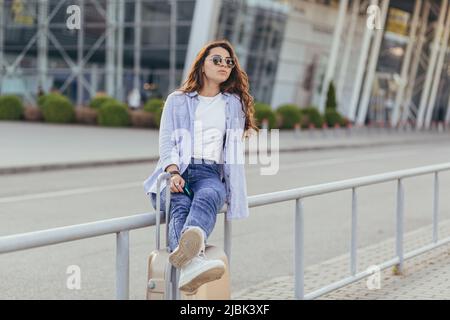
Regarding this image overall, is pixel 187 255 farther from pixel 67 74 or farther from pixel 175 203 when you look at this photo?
pixel 67 74

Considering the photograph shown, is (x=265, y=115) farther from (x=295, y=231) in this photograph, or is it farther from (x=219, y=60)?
(x=219, y=60)

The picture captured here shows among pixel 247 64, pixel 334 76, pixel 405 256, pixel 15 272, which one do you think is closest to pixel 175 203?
pixel 15 272

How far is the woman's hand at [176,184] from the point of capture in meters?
4.86

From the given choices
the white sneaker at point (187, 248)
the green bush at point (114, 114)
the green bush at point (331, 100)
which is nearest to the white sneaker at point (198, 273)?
the white sneaker at point (187, 248)

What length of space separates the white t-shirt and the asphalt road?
58cm

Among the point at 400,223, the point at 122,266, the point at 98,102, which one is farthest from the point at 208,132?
the point at 98,102

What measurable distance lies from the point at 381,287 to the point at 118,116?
30623 mm

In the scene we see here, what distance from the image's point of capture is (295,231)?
5.98 m

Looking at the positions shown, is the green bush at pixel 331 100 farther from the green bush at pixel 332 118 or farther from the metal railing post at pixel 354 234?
the metal railing post at pixel 354 234

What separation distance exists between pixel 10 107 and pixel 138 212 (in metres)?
28.5

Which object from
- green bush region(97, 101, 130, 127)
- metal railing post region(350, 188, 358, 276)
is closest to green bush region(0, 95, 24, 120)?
green bush region(97, 101, 130, 127)

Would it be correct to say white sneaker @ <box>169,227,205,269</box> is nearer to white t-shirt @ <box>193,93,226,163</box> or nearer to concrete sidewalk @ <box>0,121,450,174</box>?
white t-shirt @ <box>193,93,226,163</box>

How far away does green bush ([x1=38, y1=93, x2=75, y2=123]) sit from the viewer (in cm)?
3803

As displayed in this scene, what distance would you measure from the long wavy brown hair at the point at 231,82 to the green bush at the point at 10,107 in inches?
1391
